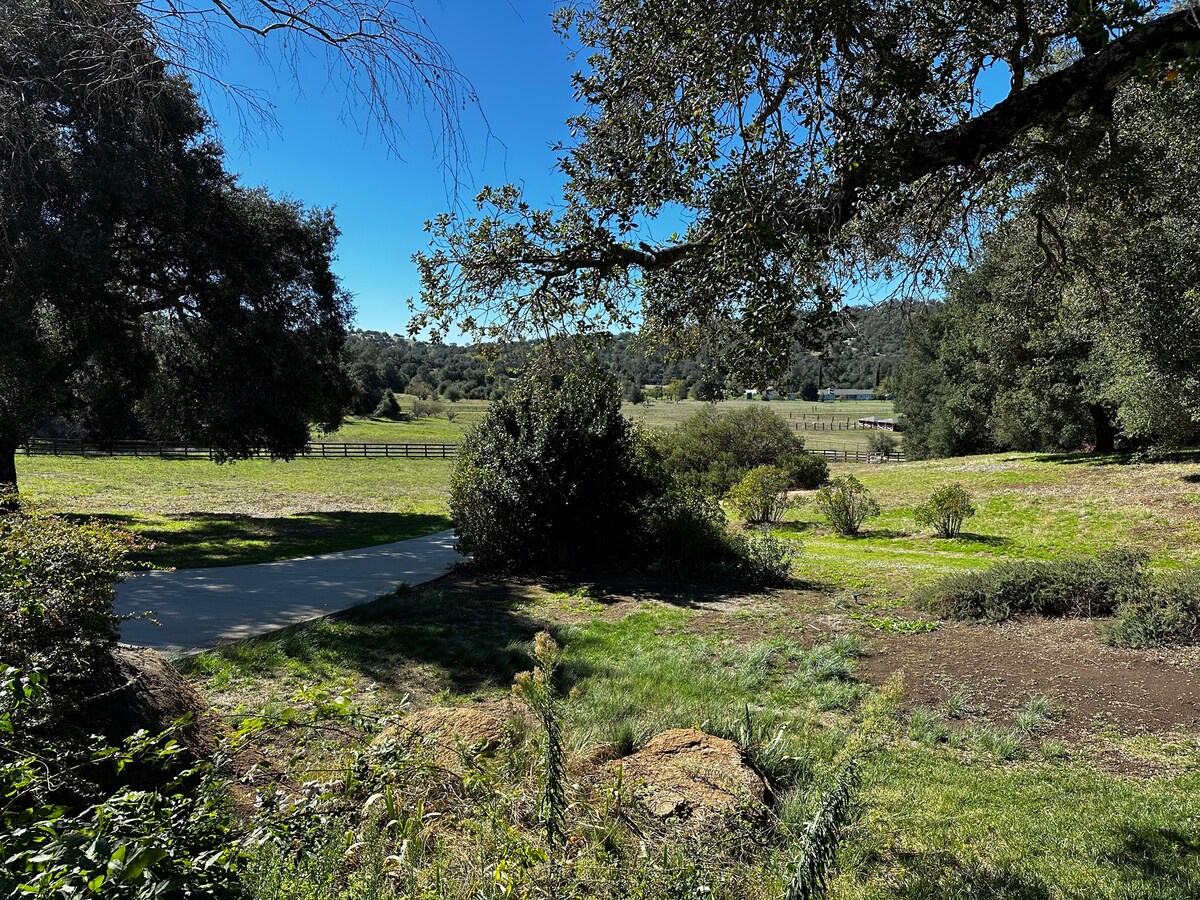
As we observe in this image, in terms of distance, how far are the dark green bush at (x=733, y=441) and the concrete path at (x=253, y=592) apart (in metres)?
15.4

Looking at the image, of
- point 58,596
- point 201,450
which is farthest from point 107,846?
point 201,450

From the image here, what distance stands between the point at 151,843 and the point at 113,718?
2.50 metres

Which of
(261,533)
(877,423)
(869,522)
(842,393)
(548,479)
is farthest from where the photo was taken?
(842,393)

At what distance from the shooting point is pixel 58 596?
3.49 m

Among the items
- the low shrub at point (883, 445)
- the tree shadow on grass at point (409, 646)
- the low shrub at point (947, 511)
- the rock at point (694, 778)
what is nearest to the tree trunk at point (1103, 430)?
the low shrub at point (947, 511)

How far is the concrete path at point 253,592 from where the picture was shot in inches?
304

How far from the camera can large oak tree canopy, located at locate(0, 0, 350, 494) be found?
1281 centimetres

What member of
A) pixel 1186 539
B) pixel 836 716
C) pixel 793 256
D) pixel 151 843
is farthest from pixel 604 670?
pixel 1186 539

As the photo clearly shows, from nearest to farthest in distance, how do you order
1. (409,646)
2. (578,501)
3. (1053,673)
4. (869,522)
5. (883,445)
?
1. (1053,673)
2. (409,646)
3. (578,501)
4. (869,522)
5. (883,445)

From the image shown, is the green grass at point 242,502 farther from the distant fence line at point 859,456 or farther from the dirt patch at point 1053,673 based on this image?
the distant fence line at point 859,456

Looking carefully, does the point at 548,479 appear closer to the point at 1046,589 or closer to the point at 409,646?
the point at 409,646

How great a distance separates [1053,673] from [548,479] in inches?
300

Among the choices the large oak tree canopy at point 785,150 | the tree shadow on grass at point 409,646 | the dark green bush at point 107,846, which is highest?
the large oak tree canopy at point 785,150

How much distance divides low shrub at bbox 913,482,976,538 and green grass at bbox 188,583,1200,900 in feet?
33.0
